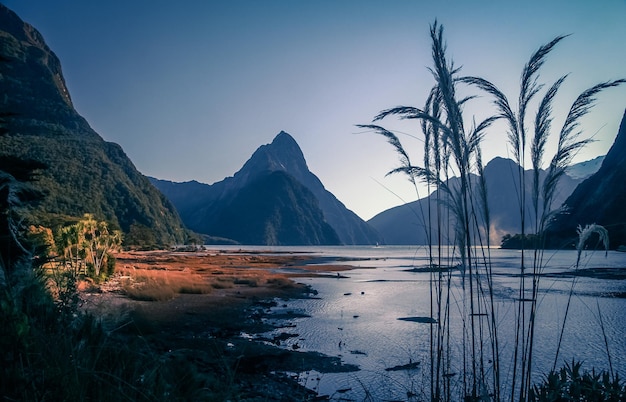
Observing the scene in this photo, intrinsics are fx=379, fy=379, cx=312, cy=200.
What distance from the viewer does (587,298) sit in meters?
21.2

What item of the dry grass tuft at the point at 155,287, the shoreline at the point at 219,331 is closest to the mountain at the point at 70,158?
the dry grass tuft at the point at 155,287

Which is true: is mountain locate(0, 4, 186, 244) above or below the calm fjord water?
above

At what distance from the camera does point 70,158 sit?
325ft

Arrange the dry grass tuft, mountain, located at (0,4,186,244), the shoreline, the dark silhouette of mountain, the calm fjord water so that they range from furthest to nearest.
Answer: mountain, located at (0,4,186,244)
the dark silhouette of mountain
the dry grass tuft
the calm fjord water
the shoreline

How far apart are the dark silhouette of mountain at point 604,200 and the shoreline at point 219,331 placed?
56123 millimetres

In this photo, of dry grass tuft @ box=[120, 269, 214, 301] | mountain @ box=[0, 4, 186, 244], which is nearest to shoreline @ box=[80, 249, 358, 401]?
dry grass tuft @ box=[120, 269, 214, 301]

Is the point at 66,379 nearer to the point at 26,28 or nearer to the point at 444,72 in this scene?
the point at 444,72

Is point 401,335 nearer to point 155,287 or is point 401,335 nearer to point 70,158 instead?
point 155,287

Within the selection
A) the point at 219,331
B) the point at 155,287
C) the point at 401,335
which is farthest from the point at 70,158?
the point at 401,335

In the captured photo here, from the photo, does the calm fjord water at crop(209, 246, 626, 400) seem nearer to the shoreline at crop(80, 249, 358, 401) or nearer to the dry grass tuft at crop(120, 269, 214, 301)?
the shoreline at crop(80, 249, 358, 401)

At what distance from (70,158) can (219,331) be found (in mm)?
105950

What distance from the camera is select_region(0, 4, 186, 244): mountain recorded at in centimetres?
8555

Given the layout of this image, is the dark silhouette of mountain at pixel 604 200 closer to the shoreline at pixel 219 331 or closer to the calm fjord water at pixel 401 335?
the calm fjord water at pixel 401 335

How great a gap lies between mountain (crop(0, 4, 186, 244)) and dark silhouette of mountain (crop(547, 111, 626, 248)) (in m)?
88.8
